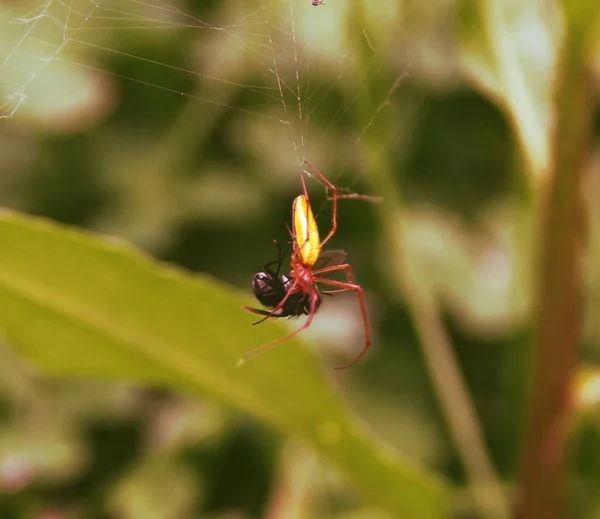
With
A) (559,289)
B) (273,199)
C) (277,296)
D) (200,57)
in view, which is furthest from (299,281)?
(200,57)

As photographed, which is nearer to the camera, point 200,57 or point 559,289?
point 559,289

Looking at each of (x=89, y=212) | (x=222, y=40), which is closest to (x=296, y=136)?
(x=222, y=40)

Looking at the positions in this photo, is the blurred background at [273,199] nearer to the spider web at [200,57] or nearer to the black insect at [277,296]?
the spider web at [200,57]

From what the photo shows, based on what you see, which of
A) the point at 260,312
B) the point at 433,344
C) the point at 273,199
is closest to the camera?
the point at 260,312

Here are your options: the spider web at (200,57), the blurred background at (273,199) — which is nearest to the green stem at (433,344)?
the blurred background at (273,199)

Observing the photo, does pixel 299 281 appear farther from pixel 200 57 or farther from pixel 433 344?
pixel 200 57

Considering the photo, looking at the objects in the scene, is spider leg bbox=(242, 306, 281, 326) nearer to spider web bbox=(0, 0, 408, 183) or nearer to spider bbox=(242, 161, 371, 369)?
spider bbox=(242, 161, 371, 369)
